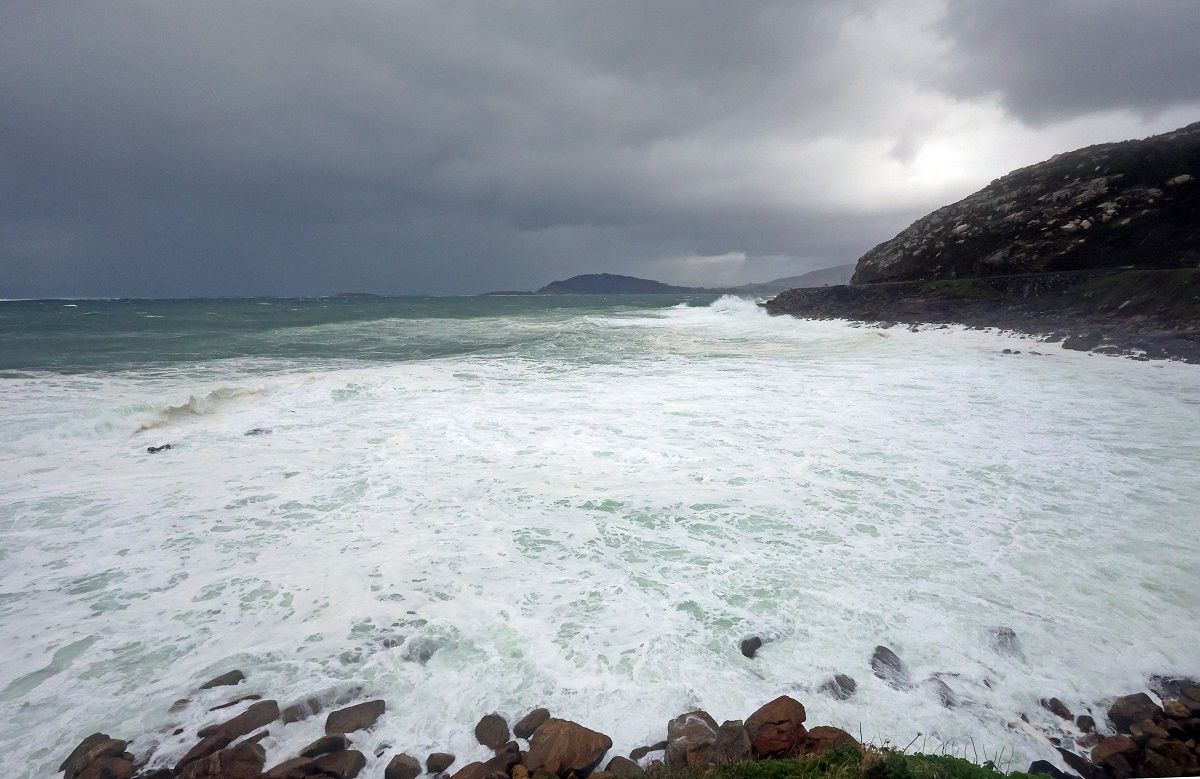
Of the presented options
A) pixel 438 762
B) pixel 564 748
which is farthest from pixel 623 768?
pixel 438 762

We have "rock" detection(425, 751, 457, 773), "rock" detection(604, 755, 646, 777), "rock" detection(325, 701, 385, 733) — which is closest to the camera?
"rock" detection(604, 755, 646, 777)

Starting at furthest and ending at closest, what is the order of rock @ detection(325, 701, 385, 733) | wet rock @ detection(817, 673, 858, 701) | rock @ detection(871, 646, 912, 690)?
rock @ detection(871, 646, 912, 690), wet rock @ detection(817, 673, 858, 701), rock @ detection(325, 701, 385, 733)

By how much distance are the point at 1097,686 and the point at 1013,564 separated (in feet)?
6.04

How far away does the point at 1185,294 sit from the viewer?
20.3 m

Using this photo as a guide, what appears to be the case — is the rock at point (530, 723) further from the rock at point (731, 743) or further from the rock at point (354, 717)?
the rock at point (731, 743)

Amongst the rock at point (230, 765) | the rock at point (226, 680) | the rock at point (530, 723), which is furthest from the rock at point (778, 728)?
the rock at point (226, 680)

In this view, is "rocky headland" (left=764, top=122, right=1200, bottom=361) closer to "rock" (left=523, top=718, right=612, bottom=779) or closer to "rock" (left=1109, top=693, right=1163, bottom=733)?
"rock" (left=1109, top=693, right=1163, bottom=733)

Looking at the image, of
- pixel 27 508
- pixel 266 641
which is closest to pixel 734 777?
pixel 266 641

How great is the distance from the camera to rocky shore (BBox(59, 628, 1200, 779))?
10.3 feet

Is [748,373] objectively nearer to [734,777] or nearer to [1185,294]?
[734,777]

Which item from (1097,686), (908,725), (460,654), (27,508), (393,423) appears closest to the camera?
(908,725)

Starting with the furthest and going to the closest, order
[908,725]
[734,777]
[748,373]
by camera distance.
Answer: [748,373], [908,725], [734,777]

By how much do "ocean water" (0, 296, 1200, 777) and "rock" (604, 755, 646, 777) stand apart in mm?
282

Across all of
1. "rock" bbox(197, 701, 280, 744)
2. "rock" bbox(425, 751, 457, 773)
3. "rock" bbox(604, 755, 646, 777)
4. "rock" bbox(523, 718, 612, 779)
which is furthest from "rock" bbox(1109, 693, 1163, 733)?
"rock" bbox(197, 701, 280, 744)
